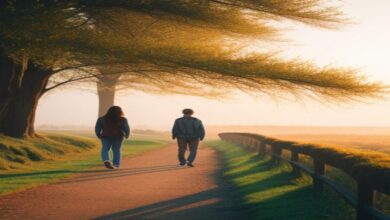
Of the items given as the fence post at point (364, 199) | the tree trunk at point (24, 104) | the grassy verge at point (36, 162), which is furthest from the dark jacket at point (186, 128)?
the fence post at point (364, 199)

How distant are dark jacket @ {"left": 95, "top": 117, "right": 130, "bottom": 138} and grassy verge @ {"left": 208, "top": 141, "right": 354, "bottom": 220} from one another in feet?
11.3

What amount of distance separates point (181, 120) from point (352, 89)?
212 inches

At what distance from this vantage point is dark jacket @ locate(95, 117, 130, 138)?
43.5 feet

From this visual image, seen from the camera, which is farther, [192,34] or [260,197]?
[192,34]

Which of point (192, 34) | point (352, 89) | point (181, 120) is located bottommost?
point (181, 120)

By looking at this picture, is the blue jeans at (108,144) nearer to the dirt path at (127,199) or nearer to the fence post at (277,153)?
the dirt path at (127,199)

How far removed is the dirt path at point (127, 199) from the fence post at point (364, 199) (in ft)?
6.16

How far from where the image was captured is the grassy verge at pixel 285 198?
679 centimetres

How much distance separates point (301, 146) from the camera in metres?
9.73

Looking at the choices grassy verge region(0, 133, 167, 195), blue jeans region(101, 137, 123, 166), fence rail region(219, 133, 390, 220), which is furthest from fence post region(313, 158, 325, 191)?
blue jeans region(101, 137, 123, 166)

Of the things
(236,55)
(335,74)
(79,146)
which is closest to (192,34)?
(236,55)

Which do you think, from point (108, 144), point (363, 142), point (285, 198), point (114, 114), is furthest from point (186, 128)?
point (363, 142)

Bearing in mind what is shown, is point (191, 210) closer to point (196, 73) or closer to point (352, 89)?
point (196, 73)

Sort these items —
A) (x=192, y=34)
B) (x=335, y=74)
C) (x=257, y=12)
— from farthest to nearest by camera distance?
(x=192, y=34) < (x=257, y=12) < (x=335, y=74)
